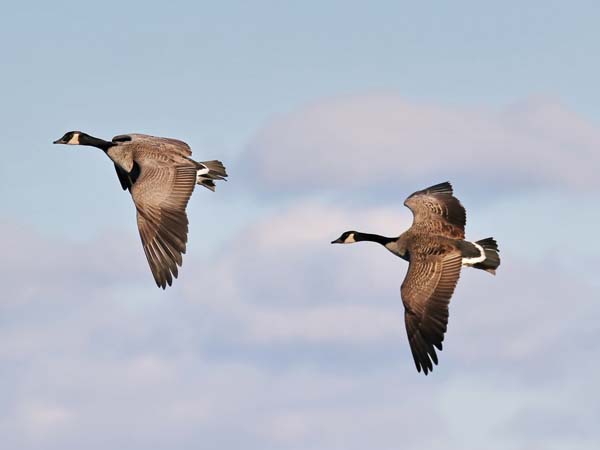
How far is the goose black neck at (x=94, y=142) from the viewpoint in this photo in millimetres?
43656

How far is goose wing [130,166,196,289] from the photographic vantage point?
38125mm

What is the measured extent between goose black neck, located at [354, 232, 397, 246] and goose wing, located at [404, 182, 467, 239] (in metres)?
0.79

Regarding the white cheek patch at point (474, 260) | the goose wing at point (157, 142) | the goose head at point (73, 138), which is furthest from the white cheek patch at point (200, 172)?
the white cheek patch at point (474, 260)

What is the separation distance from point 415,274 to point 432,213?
361 centimetres

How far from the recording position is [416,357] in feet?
124

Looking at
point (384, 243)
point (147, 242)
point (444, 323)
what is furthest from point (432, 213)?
point (147, 242)

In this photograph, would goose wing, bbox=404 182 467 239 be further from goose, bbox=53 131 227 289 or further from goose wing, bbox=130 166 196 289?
goose wing, bbox=130 166 196 289

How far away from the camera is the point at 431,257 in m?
40.0

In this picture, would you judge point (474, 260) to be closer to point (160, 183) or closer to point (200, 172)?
point (200, 172)

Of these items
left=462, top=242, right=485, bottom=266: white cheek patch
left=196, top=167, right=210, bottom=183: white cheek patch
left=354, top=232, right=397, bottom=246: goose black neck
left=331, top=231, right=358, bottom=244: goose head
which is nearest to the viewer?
left=462, top=242, right=485, bottom=266: white cheek patch

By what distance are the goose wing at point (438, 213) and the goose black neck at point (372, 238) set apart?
2.58 feet

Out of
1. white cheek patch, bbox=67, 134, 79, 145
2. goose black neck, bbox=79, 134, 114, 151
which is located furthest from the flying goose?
white cheek patch, bbox=67, 134, 79, 145

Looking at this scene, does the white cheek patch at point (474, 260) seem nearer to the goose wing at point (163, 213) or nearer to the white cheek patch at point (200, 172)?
the goose wing at point (163, 213)

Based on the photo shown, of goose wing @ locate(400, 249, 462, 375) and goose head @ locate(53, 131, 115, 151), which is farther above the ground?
goose head @ locate(53, 131, 115, 151)
